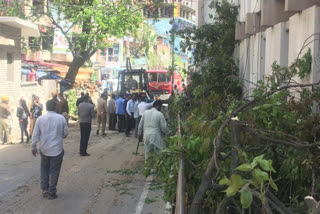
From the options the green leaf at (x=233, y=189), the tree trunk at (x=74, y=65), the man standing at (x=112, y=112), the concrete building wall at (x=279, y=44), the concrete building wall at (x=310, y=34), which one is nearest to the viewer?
the green leaf at (x=233, y=189)

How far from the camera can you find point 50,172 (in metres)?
→ 8.90

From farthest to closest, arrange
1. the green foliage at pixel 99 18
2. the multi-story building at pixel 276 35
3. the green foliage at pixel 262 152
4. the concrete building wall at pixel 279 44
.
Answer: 1. the green foliage at pixel 99 18
2. the concrete building wall at pixel 279 44
3. the multi-story building at pixel 276 35
4. the green foliage at pixel 262 152

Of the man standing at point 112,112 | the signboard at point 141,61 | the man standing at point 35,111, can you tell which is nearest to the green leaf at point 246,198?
the man standing at point 35,111

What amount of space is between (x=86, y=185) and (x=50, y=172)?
1.35 m

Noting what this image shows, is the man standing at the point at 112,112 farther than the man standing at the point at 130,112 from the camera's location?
Yes

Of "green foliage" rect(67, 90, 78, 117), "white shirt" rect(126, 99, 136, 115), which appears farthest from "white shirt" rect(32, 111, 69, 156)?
"green foliage" rect(67, 90, 78, 117)

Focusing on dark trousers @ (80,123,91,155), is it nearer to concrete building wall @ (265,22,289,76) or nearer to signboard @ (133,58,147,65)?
concrete building wall @ (265,22,289,76)

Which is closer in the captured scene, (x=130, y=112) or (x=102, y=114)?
(x=130, y=112)

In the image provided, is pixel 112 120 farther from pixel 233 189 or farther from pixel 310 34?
pixel 233 189

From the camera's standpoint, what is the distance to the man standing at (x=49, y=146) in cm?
884

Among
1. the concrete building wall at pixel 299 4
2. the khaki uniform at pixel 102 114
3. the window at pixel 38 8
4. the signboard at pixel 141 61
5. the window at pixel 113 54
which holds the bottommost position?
the khaki uniform at pixel 102 114

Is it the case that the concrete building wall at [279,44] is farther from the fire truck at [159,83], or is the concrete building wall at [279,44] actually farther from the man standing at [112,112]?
the fire truck at [159,83]

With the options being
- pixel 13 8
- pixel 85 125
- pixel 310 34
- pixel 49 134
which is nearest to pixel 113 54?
pixel 13 8

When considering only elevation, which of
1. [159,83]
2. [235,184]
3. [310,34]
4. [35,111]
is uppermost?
[310,34]
